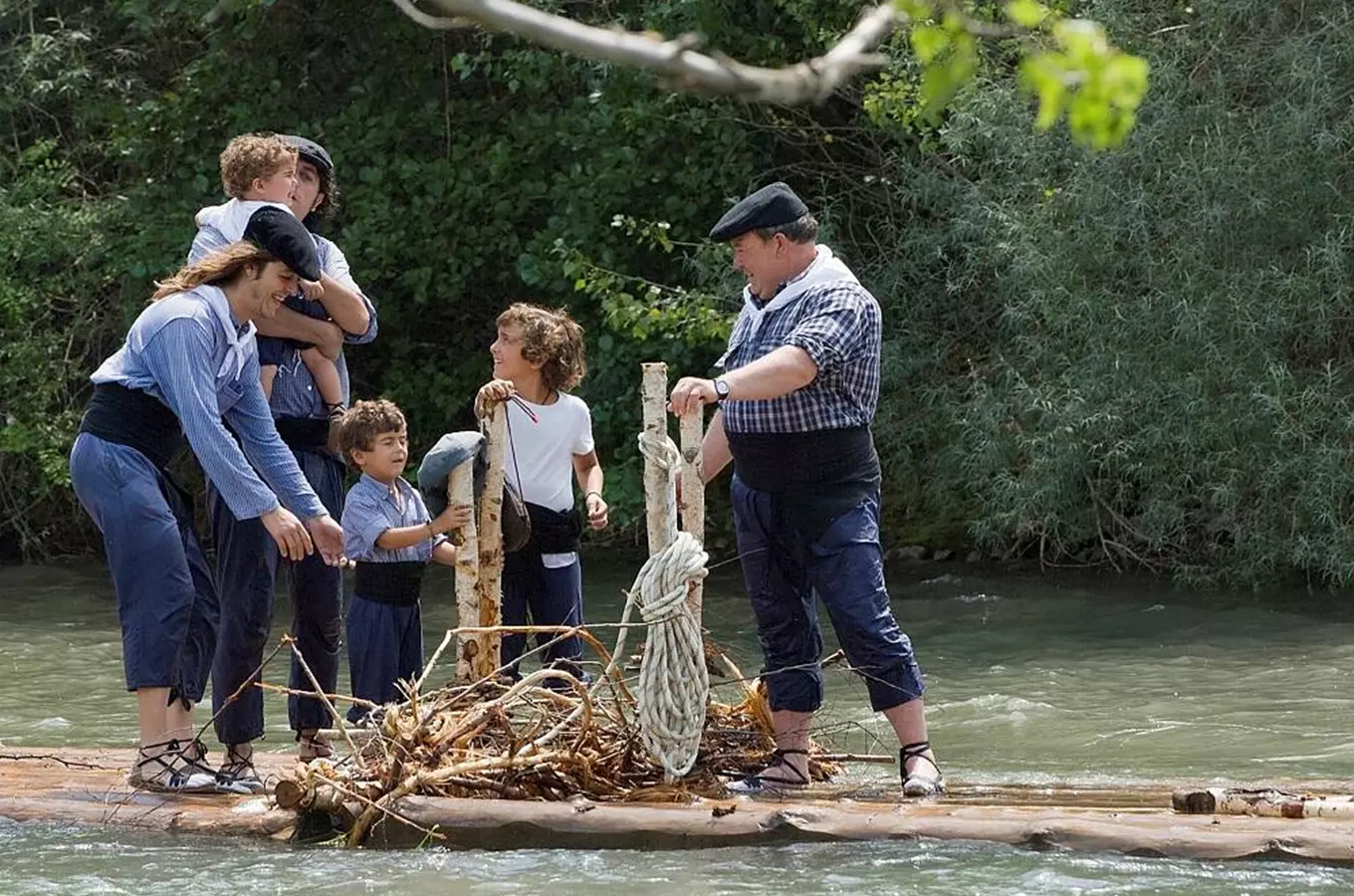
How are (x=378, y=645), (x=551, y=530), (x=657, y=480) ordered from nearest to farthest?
(x=657, y=480)
(x=378, y=645)
(x=551, y=530)

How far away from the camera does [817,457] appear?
21.0 feet

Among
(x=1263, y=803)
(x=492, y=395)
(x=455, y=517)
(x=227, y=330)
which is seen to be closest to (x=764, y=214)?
(x=492, y=395)

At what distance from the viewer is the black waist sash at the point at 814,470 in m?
6.39

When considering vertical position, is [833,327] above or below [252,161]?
below

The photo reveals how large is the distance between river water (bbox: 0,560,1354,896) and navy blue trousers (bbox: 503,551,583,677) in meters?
1.03

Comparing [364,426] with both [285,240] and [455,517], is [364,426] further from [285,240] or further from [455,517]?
[285,240]

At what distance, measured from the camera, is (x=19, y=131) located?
17688 millimetres

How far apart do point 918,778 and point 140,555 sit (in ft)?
7.99

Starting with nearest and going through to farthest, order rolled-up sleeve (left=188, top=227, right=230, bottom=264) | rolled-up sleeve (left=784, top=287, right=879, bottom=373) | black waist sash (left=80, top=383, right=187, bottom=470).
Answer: rolled-up sleeve (left=784, top=287, right=879, bottom=373) < black waist sash (left=80, top=383, right=187, bottom=470) < rolled-up sleeve (left=188, top=227, right=230, bottom=264)

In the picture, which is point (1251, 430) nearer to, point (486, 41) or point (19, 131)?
point (486, 41)

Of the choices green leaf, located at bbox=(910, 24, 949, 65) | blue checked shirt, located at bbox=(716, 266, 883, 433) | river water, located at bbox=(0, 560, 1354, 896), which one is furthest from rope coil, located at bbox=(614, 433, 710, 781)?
green leaf, located at bbox=(910, 24, 949, 65)

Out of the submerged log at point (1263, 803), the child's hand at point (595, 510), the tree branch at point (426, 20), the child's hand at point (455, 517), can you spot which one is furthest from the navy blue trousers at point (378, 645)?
the tree branch at point (426, 20)

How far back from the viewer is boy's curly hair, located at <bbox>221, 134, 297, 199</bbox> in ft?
21.7

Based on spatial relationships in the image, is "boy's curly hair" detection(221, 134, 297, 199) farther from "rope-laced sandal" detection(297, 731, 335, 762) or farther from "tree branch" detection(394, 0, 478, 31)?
"tree branch" detection(394, 0, 478, 31)
